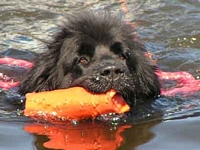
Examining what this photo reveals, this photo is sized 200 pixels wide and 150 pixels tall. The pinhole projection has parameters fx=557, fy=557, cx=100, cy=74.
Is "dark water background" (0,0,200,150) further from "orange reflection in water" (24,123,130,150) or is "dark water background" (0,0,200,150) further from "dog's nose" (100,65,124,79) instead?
"dog's nose" (100,65,124,79)

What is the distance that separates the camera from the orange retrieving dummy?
5383mm

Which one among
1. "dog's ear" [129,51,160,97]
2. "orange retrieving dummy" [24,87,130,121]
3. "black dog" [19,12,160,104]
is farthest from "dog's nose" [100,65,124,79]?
"dog's ear" [129,51,160,97]

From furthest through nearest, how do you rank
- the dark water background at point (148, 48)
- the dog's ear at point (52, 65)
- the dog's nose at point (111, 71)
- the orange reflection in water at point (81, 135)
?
the dog's ear at point (52, 65), the dog's nose at point (111, 71), the dark water background at point (148, 48), the orange reflection in water at point (81, 135)

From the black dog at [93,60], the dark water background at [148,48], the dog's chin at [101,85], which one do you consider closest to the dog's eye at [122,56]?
the black dog at [93,60]

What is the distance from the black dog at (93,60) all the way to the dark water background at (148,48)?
1.23 feet

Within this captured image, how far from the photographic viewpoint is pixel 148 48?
8570mm

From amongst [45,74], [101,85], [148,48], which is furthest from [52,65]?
[148,48]

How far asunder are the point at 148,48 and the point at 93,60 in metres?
3.07

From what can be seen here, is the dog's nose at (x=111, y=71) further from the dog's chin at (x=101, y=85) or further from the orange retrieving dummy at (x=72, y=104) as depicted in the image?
the orange retrieving dummy at (x=72, y=104)

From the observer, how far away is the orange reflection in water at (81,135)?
16.0 ft

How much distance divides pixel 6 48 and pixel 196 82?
3.40 metres

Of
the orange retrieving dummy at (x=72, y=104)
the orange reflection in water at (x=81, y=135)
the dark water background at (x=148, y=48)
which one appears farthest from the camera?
the orange retrieving dummy at (x=72, y=104)

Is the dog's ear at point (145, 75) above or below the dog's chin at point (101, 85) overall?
above

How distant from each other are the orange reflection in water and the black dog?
382mm
